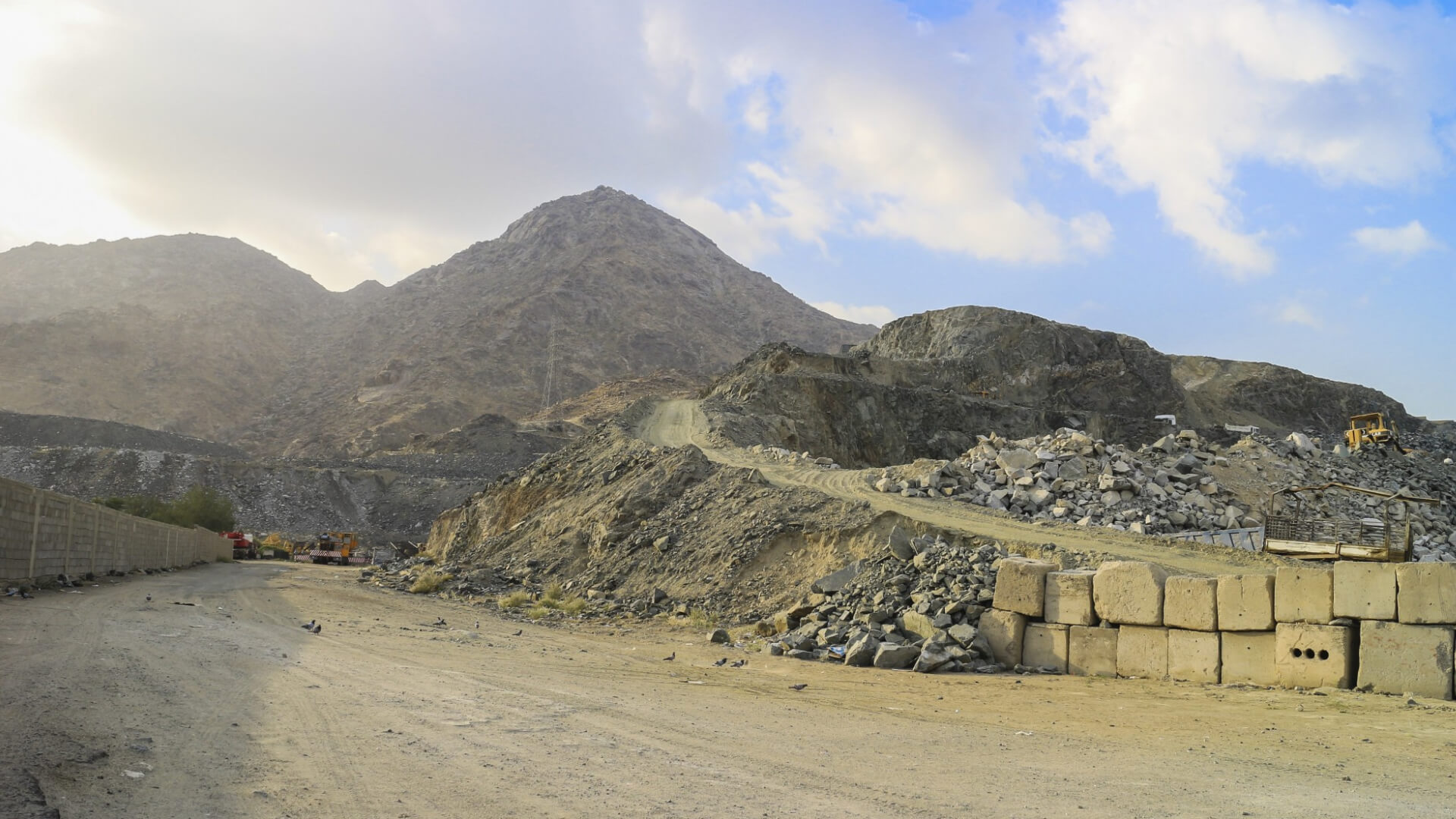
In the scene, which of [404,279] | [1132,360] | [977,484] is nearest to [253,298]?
[404,279]

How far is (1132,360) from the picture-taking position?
67750 millimetres

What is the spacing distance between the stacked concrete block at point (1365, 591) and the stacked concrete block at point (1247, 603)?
64 centimetres

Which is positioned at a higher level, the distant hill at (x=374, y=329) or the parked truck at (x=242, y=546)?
the distant hill at (x=374, y=329)

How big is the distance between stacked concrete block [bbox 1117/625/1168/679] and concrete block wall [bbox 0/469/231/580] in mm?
16007

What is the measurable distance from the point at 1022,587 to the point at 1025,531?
469cm

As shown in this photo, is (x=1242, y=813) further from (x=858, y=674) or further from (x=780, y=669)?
(x=780, y=669)

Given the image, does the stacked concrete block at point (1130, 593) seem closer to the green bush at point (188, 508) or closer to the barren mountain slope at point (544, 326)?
the green bush at point (188, 508)

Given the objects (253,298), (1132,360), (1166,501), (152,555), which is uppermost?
(253,298)

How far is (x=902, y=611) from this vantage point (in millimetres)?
12633

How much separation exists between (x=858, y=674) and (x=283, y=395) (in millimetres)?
117262

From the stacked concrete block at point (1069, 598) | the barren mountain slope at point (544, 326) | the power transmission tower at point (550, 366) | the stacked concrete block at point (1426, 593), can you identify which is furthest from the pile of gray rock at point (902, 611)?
the power transmission tower at point (550, 366)

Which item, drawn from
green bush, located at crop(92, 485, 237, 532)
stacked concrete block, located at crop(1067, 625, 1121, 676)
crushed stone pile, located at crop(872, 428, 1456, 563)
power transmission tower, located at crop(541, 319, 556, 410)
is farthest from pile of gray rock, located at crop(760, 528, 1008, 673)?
power transmission tower, located at crop(541, 319, 556, 410)

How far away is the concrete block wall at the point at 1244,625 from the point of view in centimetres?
919

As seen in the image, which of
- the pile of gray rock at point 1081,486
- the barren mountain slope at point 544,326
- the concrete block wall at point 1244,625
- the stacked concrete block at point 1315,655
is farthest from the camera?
the barren mountain slope at point 544,326
